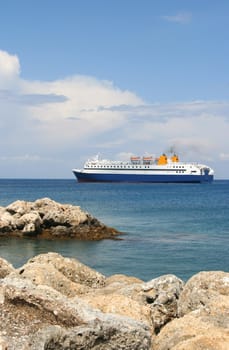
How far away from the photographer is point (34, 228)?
32.2 metres

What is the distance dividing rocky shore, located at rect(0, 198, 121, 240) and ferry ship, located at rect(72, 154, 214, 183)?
93.2 m

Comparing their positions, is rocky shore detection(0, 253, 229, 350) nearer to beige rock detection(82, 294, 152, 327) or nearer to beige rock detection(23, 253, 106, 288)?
beige rock detection(82, 294, 152, 327)

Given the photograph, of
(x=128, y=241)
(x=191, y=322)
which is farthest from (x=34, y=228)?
(x=191, y=322)

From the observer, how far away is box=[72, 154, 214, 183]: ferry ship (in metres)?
128

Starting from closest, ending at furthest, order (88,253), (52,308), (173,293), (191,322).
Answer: (52,308) < (191,322) < (173,293) < (88,253)

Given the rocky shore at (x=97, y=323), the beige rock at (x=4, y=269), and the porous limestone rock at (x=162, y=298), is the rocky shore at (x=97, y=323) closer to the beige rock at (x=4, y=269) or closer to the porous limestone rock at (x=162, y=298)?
the porous limestone rock at (x=162, y=298)

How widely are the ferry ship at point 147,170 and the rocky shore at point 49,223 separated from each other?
9320 centimetres

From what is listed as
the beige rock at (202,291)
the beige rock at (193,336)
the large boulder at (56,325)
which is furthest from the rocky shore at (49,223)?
the large boulder at (56,325)

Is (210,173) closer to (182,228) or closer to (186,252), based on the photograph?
(182,228)

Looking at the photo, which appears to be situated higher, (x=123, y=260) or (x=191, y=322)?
(x=191, y=322)

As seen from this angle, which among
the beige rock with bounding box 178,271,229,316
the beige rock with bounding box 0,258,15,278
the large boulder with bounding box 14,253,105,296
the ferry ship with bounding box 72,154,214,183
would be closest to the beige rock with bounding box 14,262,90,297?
the large boulder with bounding box 14,253,105,296

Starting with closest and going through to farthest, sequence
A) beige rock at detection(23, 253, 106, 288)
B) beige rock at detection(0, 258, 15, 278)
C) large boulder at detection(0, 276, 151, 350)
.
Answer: large boulder at detection(0, 276, 151, 350) < beige rock at detection(0, 258, 15, 278) < beige rock at detection(23, 253, 106, 288)

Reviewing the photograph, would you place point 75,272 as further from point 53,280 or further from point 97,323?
point 97,323

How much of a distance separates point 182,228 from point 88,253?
13.7 meters
